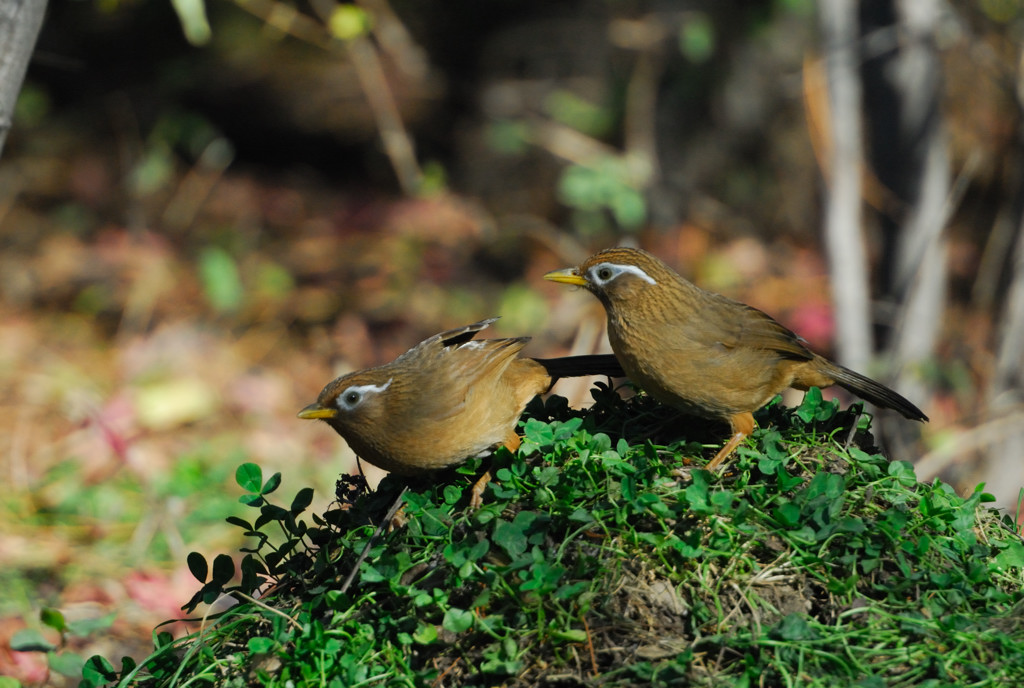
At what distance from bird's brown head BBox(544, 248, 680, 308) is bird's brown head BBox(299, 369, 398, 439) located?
820 millimetres

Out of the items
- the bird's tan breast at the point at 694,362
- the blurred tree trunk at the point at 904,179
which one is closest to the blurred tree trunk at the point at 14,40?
the bird's tan breast at the point at 694,362

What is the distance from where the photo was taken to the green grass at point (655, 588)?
2783 millimetres

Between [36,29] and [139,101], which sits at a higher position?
[36,29]

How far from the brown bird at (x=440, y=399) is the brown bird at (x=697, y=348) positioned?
0.28 meters

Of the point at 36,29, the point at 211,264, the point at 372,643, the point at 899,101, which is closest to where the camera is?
the point at 372,643

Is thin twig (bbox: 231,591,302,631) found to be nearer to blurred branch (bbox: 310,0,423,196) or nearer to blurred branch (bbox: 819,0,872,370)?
→ blurred branch (bbox: 819,0,872,370)

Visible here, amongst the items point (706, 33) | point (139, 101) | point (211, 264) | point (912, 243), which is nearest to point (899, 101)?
point (912, 243)

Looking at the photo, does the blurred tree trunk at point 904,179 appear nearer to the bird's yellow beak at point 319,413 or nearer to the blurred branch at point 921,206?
the blurred branch at point 921,206

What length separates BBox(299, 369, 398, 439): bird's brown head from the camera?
369cm

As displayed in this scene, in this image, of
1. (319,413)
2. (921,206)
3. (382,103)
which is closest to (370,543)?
(319,413)

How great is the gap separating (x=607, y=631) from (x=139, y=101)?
11.3m

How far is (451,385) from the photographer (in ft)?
12.6

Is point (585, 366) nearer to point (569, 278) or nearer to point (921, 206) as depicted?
point (569, 278)

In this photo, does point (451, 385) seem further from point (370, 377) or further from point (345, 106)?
point (345, 106)
